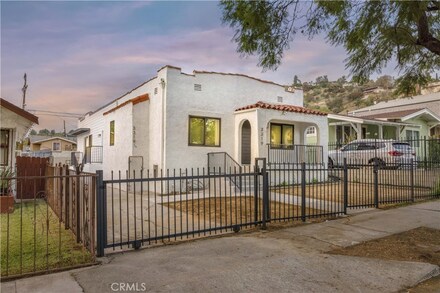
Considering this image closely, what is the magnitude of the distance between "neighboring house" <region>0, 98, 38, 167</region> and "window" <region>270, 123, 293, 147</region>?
10926 mm

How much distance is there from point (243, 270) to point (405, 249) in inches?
128

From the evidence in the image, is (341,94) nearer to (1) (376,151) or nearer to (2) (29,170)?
(1) (376,151)

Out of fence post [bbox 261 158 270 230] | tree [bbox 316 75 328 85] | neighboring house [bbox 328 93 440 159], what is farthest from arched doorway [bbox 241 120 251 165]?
tree [bbox 316 75 328 85]

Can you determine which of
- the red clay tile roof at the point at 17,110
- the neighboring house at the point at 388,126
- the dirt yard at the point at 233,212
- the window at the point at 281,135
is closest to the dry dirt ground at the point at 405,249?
the dirt yard at the point at 233,212

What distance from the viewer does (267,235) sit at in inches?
257

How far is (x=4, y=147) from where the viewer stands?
37.6 feet

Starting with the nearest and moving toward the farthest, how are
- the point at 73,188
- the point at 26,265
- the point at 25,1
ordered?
1. the point at 26,265
2. the point at 73,188
3. the point at 25,1

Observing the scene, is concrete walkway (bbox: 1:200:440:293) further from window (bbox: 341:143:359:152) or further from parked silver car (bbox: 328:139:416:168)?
window (bbox: 341:143:359:152)

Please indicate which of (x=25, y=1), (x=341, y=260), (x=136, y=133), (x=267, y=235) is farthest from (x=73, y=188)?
(x=136, y=133)

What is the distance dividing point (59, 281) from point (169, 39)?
12302 millimetres

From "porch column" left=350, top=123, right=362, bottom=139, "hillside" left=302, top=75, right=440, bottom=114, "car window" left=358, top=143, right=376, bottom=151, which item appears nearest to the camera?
"car window" left=358, top=143, right=376, bottom=151

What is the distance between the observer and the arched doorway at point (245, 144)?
16016 mm

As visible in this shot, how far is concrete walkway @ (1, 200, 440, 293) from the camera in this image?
12.8ft

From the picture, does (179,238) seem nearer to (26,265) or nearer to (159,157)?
(26,265)
